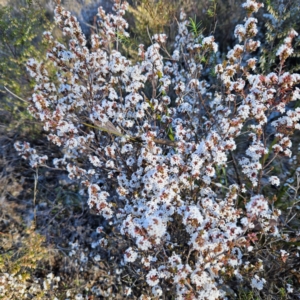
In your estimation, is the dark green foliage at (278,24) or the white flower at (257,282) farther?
the dark green foliage at (278,24)

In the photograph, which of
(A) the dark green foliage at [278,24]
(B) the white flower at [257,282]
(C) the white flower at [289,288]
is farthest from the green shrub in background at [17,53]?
(C) the white flower at [289,288]

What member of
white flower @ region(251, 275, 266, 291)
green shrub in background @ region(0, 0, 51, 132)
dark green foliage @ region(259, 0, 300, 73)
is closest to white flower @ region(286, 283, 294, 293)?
white flower @ region(251, 275, 266, 291)

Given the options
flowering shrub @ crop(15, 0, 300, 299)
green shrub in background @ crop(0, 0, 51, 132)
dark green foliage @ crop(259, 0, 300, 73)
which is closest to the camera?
flowering shrub @ crop(15, 0, 300, 299)

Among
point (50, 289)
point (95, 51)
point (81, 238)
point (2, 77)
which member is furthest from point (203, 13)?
point (50, 289)

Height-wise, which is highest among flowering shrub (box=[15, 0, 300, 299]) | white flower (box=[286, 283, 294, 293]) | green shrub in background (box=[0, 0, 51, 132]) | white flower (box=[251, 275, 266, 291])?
green shrub in background (box=[0, 0, 51, 132])

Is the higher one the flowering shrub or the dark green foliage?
the dark green foliage

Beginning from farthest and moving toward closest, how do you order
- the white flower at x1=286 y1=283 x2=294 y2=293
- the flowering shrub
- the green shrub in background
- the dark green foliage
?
the green shrub in background, the dark green foliage, the white flower at x1=286 y1=283 x2=294 y2=293, the flowering shrub

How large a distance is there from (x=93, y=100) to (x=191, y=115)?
1.01 meters

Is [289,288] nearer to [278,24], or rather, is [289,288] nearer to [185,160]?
[185,160]

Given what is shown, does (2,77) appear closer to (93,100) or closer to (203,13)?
(93,100)

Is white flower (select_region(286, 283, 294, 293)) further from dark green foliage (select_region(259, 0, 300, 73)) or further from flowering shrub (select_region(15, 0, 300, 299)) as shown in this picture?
dark green foliage (select_region(259, 0, 300, 73))

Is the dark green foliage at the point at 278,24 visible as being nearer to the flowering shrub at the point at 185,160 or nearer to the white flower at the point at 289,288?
the flowering shrub at the point at 185,160

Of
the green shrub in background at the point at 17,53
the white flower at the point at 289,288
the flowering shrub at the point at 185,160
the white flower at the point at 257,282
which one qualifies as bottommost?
the white flower at the point at 289,288

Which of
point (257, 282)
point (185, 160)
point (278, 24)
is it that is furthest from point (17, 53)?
point (257, 282)
